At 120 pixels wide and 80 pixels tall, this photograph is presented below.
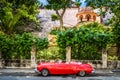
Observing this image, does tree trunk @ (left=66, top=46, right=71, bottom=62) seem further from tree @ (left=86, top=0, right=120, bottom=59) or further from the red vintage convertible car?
tree @ (left=86, top=0, right=120, bottom=59)

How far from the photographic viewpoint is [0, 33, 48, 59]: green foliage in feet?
104

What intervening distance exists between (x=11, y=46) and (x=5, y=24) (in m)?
6.19

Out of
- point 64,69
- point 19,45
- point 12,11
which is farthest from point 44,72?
point 12,11

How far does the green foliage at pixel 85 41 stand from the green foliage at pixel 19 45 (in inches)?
78.8

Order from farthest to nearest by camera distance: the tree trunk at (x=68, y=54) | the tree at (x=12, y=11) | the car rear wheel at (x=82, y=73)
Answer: the tree at (x=12, y=11)
the tree trunk at (x=68, y=54)
the car rear wheel at (x=82, y=73)

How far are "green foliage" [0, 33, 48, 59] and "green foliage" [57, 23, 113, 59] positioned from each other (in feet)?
6.56

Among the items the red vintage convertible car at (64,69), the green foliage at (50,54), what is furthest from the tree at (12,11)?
the red vintage convertible car at (64,69)

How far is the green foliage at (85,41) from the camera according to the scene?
31.2 meters

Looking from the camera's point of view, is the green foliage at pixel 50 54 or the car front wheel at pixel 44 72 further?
the green foliage at pixel 50 54

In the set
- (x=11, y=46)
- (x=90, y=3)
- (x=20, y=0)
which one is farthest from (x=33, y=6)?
(x=11, y=46)

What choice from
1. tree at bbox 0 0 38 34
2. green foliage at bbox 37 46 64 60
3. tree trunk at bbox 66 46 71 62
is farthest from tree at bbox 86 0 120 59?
tree at bbox 0 0 38 34

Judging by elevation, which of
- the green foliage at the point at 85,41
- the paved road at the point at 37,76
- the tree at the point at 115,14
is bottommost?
the paved road at the point at 37,76

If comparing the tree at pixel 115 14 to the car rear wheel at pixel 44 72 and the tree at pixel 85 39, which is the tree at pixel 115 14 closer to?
the tree at pixel 85 39

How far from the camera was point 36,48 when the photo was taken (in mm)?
31859
